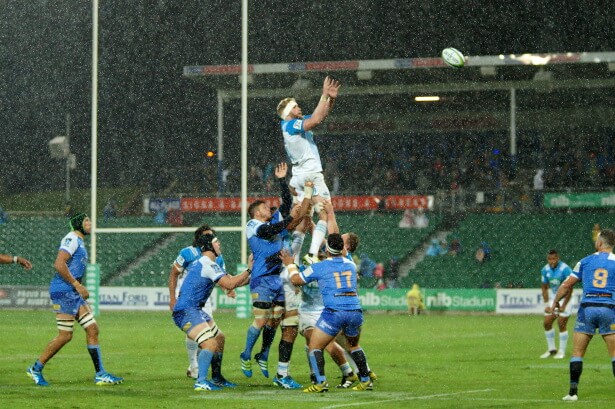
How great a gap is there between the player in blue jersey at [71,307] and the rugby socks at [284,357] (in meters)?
2.34

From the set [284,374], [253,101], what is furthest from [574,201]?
[284,374]

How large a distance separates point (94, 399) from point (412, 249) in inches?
1295

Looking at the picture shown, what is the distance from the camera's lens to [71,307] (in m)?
15.6

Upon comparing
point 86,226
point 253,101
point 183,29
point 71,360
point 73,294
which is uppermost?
point 183,29

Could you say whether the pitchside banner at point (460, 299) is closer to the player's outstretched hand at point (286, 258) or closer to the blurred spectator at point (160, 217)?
the blurred spectator at point (160, 217)

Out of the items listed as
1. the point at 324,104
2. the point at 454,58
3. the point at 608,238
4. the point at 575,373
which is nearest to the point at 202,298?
the point at 324,104

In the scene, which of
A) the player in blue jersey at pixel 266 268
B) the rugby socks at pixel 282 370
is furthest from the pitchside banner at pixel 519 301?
the rugby socks at pixel 282 370

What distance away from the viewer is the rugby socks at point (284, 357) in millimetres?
15352

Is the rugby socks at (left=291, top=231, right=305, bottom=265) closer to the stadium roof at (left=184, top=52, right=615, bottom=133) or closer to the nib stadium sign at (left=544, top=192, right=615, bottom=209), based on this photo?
the stadium roof at (left=184, top=52, right=615, bottom=133)

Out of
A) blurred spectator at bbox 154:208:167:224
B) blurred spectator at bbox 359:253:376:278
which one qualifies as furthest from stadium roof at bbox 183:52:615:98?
blurred spectator at bbox 359:253:376:278

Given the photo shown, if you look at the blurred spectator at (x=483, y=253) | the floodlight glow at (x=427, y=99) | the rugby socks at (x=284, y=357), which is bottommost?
the rugby socks at (x=284, y=357)

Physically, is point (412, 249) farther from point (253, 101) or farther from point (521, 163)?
point (253, 101)

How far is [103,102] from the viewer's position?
193 feet

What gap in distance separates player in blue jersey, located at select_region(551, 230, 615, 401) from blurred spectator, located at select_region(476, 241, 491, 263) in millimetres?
30100
